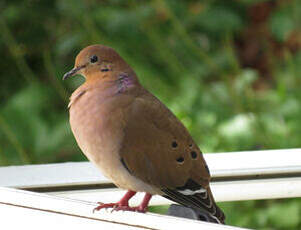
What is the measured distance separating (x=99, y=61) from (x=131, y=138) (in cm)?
11

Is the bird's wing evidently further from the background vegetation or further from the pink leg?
the background vegetation

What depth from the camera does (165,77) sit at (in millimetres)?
2355

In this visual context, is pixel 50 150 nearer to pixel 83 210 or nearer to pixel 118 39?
pixel 118 39

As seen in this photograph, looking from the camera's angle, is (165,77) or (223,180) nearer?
(223,180)

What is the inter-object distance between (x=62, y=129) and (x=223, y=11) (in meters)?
0.67

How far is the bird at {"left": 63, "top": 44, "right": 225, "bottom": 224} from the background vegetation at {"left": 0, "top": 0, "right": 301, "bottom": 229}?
742mm

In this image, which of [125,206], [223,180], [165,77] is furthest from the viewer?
[165,77]

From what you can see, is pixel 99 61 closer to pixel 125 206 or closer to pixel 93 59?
pixel 93 59

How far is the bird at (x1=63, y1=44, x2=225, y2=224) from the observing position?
3.18ft

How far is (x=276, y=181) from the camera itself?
1.13m

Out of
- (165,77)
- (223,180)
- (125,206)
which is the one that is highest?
(165,77)

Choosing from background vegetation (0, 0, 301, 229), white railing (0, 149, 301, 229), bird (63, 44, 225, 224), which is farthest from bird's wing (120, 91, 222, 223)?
background vegetation (0, 0, 301, 229)

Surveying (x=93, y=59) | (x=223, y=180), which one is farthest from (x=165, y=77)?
(x=93, y=59)

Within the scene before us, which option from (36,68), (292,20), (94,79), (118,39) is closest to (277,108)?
(292,20)
